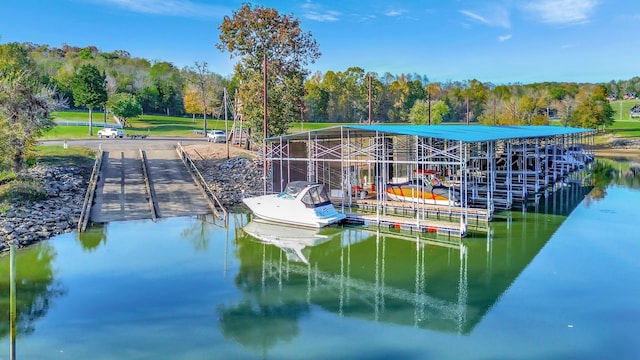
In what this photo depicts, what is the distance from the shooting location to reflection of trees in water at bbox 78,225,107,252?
16.1m

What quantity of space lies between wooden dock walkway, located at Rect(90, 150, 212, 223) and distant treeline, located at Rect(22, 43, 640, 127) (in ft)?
101

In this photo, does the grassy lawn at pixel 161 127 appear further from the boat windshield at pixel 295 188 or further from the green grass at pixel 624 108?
the boat windshield at pixel 295 188

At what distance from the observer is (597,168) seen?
41.8 meters

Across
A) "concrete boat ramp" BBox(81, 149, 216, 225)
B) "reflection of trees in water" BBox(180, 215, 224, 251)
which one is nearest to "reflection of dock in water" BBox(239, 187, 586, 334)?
"reflection of trees in water" BBox(180, 215, 224, 251)

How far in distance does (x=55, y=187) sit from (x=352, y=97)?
2294 inches

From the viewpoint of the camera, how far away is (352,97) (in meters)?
76.4

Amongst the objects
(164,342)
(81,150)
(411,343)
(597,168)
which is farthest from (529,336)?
(597,168)

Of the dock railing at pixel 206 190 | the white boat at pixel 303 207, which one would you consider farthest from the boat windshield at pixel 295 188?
the dock railing at pixel 206 190

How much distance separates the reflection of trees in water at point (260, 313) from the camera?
9.32 m

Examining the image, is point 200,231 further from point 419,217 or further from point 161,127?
point 161,127

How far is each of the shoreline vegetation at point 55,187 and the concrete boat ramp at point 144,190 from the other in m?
0.87

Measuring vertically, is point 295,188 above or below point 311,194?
above

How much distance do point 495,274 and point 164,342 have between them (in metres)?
8.52

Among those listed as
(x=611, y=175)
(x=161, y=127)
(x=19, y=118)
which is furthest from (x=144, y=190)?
(x=161, y=127)
